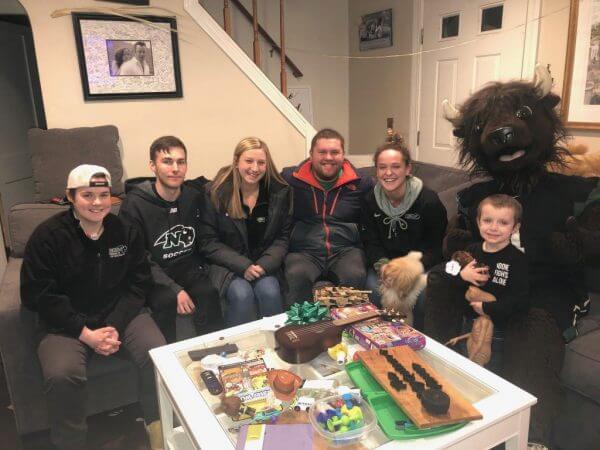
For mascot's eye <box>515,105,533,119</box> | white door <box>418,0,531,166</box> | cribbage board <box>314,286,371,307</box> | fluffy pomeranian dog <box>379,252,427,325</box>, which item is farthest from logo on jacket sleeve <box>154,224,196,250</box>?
white door <box>418,0,531,166</box>

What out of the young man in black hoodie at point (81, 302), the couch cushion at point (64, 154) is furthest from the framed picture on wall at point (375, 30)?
the young man in black hoodie at point (81, 302)

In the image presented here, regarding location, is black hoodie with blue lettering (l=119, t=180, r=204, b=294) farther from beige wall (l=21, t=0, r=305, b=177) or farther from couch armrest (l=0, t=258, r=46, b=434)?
beige wall (l=21, t=0, r=305, b=177)

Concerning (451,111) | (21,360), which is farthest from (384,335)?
(21,360)

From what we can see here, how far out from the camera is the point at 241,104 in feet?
9.57

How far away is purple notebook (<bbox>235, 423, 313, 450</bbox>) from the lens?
1.03 m

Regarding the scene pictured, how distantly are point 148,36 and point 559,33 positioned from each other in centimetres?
232

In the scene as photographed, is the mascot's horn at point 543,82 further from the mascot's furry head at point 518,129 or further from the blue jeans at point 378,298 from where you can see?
the blue jeans at point 378,298

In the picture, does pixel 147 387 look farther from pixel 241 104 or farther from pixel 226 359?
pixel 241 104

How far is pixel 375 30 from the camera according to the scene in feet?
13.3

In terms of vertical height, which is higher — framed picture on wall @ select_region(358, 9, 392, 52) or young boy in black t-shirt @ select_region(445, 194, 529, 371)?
framed picture on wall @ select_region(358, 9, 392, 52)

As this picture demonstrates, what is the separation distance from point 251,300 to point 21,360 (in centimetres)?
86

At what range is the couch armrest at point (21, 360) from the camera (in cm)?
162

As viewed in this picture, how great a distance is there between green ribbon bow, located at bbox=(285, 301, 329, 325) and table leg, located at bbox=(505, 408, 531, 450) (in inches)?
25.0

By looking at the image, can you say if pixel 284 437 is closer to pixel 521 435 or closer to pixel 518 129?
pixel 521 435
